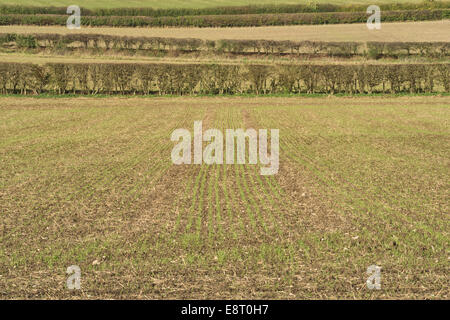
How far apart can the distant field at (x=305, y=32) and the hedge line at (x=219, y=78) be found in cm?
2046

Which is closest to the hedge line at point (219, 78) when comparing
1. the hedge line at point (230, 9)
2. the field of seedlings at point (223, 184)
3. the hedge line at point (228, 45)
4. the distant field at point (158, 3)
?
the field of seedlings at point (223, 184)

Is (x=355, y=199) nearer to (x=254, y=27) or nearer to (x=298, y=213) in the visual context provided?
(x=298, y=213)

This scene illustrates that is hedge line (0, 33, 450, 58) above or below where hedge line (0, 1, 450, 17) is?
below

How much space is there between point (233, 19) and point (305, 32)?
1053cm

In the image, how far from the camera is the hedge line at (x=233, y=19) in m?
55.5

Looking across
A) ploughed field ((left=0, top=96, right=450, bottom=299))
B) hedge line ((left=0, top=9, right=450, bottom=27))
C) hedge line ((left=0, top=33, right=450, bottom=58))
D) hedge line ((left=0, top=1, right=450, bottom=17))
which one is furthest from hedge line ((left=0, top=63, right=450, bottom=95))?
hedge line ((left=0, top=1, right=450, bottom=17))

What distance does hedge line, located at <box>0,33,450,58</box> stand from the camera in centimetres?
3966

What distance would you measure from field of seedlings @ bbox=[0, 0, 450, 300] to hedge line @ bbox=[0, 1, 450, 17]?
114 ft

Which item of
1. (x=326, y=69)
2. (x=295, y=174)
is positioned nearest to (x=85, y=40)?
(x=326, y=69)

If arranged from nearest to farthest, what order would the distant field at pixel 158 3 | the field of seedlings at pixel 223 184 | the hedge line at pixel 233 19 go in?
1. the field of seedlings at pixel 223 184
2. the hedge line at pixel 233 19
3. the distant field at pixel 158 3

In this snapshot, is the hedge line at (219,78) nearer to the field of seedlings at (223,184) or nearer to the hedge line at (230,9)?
the field of seedlings at (223,184)

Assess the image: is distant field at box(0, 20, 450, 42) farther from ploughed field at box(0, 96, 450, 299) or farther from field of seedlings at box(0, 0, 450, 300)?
ploughed field at box(0, 96, 450, 299)

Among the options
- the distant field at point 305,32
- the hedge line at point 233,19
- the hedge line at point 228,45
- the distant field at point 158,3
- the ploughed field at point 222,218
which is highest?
the distant field at point 158,3

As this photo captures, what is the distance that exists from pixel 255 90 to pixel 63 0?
51374 millimetres
